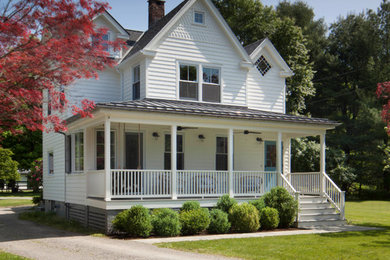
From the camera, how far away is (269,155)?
2183cm

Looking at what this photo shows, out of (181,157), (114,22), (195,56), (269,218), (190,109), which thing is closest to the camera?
(269,218)

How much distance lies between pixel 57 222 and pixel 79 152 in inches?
120

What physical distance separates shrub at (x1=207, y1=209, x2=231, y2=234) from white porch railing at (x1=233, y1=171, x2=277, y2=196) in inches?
83.1

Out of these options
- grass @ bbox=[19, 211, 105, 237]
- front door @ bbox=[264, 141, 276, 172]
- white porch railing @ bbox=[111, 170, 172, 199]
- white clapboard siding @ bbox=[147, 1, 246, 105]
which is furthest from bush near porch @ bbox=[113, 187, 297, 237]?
white clapboard siding @ bbox=[147, 1, 246, 105]

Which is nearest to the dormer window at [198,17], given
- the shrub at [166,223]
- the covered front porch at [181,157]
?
the covered front porch at [181,157]

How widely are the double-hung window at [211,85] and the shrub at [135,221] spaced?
7.30 meters

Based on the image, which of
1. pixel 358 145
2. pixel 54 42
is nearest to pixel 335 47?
pixel 358 145

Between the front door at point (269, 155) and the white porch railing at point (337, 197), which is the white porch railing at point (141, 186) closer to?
the front door at point (269, 155)

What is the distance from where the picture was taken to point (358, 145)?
1545 inches

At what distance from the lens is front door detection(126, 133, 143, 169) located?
18594 mm

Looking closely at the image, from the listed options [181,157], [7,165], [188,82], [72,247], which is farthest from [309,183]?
[7,165]

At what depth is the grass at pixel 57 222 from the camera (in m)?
15.9

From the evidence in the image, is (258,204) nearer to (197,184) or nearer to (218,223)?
(218,223)

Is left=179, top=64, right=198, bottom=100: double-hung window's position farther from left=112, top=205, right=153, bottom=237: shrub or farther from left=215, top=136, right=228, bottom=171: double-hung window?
left=112, top=205, right=153, bottom=237: shrub
